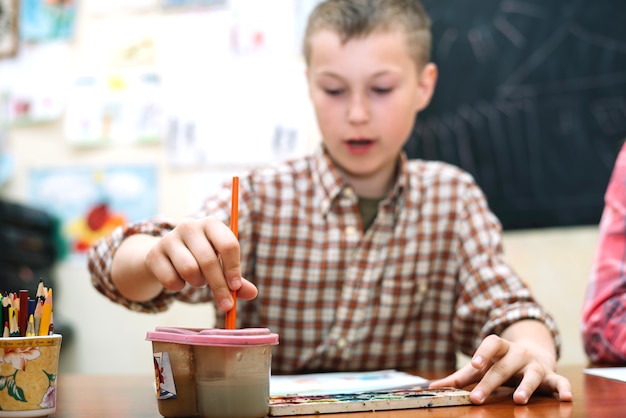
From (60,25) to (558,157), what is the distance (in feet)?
4.83

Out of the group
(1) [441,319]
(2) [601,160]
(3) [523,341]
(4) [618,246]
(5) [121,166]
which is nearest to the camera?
(3) [523,341]

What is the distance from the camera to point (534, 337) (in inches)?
38.5

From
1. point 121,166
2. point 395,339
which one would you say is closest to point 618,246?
point 395,339

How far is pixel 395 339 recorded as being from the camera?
1.28 m

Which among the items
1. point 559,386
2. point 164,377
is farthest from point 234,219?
point 559,386

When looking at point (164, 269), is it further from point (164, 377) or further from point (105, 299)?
point (105, 299)

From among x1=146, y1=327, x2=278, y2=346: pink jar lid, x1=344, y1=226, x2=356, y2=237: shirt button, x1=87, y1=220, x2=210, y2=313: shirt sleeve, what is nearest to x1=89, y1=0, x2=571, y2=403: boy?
x1=344, y1=226, x2=356, y2=237: shirt button

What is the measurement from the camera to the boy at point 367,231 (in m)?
1.18

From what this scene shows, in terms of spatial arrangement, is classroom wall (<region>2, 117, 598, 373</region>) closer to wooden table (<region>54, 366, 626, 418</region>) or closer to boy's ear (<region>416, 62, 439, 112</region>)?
boy's ear (<region>416, 62, 439, 112</region>)

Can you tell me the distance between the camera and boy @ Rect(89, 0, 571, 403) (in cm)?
118

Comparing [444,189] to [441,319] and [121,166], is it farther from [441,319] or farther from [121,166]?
[121,166]

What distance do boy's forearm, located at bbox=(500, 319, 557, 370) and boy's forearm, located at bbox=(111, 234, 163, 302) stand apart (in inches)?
18.8

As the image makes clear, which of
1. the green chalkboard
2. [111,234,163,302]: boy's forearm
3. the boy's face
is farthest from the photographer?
the green chalkboard

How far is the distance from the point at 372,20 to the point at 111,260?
0.59 m
